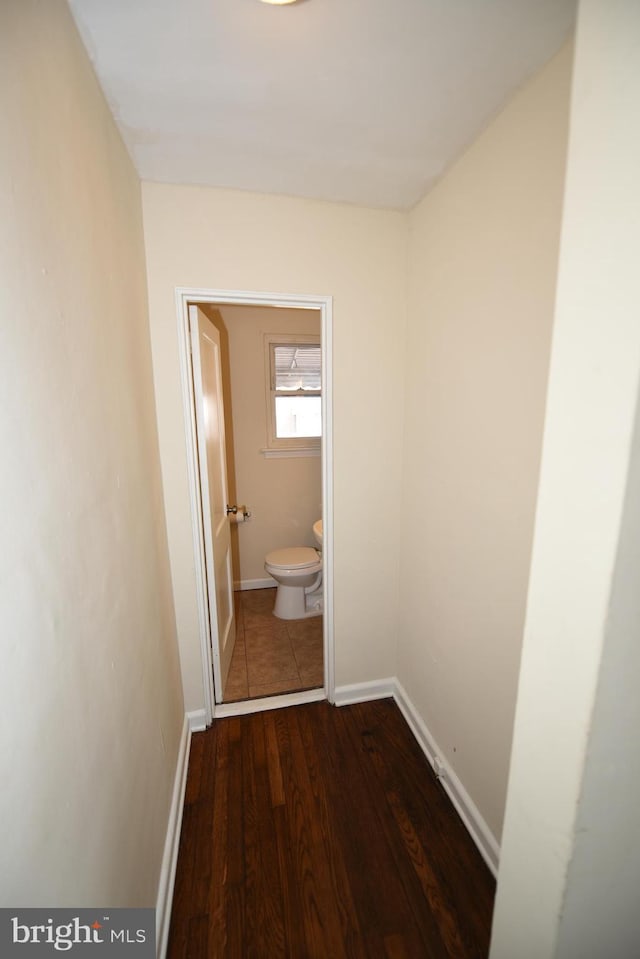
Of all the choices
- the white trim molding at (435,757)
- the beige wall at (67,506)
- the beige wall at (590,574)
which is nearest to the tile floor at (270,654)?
the white trim molding at (435,757)

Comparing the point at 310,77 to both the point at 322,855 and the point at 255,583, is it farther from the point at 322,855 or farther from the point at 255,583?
the point at 255,583

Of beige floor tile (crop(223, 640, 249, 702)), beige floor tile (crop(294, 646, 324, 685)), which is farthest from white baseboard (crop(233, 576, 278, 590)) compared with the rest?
beige floor tile (crop(294, 646, 324, 685))

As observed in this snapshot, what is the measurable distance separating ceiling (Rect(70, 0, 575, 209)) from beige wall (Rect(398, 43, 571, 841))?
145mm

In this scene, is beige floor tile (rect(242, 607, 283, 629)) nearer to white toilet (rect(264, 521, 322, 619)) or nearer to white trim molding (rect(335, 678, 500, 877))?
white toilet (rect(264, 521, 322, 619))

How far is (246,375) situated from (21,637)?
272cm

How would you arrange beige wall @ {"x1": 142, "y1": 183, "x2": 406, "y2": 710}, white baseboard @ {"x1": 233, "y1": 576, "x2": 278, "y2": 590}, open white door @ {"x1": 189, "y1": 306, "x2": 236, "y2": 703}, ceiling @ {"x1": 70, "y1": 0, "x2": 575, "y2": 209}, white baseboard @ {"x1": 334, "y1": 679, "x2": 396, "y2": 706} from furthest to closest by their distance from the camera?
white baseboard @ {"x1": 233, "y1": 576, "x2": 278, "y2": 590}
white baseboard @ {"x1": 334, "y1": 679, "x2": 396, "y2": 706}
open white door @ {"x1": 189, "y1": 306, "x2": 236, "y2": 703}
beige wall @ {"x1": 142, "y1": 183, "x2": 406, "y2": 710}
ceiling @ {"x1": 70, "y1": 0, "x2": 575, "y2": 209}

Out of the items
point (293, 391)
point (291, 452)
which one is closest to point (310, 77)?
point (293, 391)

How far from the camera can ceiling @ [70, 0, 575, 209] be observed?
2.72 ft

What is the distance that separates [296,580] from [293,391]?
1529mm

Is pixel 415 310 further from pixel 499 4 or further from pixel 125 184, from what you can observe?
pixel 125 184

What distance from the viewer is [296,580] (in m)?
2.73

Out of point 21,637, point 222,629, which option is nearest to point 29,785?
point 21,637

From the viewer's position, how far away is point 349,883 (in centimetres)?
124

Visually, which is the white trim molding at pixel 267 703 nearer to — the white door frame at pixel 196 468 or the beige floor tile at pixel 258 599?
the white door frame at pixel 196 468
